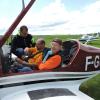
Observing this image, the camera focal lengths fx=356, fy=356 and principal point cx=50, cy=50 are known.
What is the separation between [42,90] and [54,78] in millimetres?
553

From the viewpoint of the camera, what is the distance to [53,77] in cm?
692

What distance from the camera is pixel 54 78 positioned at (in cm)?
693

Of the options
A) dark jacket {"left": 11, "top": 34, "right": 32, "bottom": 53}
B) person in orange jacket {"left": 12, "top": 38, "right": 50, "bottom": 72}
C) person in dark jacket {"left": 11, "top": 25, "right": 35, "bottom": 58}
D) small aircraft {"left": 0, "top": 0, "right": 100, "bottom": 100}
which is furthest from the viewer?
dark jacket {"left": 11, "top": 34, "right": 32, "bottom": 53}

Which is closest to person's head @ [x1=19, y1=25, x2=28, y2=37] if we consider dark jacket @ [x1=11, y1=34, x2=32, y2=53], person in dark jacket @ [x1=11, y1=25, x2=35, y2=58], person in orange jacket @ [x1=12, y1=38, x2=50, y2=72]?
person in dark jacket @ [x1=11, y1=25, x2=35, y2=58]

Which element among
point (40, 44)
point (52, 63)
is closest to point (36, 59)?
point (40, 44)

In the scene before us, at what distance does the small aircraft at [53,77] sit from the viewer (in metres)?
6.16

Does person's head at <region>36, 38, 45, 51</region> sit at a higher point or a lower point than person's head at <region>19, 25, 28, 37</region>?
lower

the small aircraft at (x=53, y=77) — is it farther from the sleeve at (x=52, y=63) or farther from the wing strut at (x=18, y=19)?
the sleeve at (x=52, y=63)

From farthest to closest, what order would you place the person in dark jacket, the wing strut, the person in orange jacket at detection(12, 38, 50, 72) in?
the person in dark jacket, the person in orange jacket at detection(12, 38, 50, 72), the wing strut

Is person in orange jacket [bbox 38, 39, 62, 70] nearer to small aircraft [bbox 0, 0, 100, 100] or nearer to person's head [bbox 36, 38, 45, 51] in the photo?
small aircraft [bbox 0, 0, 100, 100]

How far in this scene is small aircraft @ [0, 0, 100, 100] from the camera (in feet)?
20.2

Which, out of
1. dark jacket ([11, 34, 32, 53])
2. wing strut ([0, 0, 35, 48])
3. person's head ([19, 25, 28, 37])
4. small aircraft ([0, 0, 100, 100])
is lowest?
small aircraft ([0, 0, 100, 100])

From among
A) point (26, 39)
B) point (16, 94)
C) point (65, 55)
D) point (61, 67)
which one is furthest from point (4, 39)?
point (26, 39)

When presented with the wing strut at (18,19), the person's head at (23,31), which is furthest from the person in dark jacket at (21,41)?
the wing strut at (18,19)
